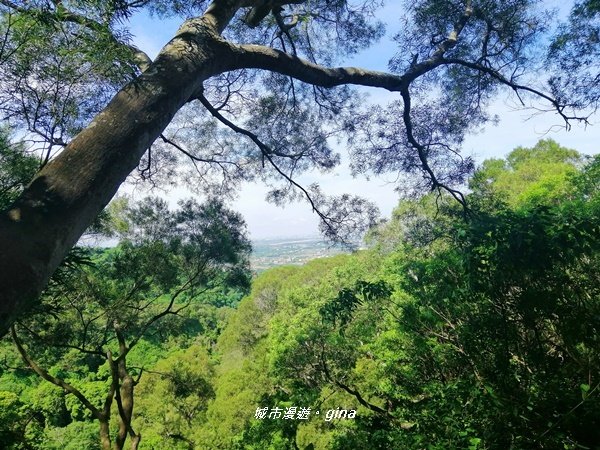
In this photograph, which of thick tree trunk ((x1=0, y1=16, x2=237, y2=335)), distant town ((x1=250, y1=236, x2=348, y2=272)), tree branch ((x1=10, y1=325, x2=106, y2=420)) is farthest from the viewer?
distant town ((x1=250, y1=236, x2=348, y2=272))

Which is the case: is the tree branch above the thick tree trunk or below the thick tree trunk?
below

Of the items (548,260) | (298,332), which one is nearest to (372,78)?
(548,260)

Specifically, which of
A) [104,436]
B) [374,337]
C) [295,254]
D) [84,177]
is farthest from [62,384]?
[295,254]

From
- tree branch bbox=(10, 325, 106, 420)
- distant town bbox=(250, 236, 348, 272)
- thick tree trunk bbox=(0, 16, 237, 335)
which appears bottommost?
tree branch bbox=(10, 325, 106, 420)

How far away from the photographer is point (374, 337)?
10.1 m

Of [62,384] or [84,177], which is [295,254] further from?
[84,177]

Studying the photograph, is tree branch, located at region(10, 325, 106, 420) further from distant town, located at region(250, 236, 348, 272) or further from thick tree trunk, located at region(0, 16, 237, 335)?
thick tree trunk, located at region(0, 16, 237, 335)

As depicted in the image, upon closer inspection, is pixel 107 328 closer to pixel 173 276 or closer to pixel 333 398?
pixel 173 276

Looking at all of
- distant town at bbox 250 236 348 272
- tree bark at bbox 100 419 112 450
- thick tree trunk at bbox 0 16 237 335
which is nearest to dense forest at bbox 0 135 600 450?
tree bark at bbox 100 419 112 450

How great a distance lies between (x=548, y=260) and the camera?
8.52ft

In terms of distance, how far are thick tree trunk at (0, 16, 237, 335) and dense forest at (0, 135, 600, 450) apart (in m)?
1.98

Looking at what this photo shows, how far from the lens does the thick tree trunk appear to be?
1219mm

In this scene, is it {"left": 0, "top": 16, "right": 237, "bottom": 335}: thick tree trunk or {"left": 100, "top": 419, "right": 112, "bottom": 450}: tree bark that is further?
{"left": 100, "top": 419, "right": 112, "bottom": 450}: tree bark

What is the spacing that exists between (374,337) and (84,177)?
31.8 ft
